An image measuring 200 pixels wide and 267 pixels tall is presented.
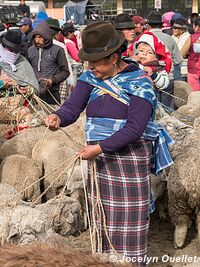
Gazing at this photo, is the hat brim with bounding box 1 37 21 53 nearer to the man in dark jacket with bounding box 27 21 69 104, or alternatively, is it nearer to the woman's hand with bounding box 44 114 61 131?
the man in dark jacket with bounding box 27 21 69 104

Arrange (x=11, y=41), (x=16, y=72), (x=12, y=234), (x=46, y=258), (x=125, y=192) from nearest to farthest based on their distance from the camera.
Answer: (x=46, y=258)
(x=125, y=192)
(x=12, y=234)
(x=11, y=41)
(x=16, y=72)

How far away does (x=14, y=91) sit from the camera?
6.27m

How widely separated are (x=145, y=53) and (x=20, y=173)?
5.37 ft

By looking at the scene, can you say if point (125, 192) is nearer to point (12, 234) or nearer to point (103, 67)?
point (103, 67)

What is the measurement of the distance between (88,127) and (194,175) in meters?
1.48

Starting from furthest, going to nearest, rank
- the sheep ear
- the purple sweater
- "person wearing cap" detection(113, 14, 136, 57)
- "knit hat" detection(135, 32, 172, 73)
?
"person wearing cap" detection(113, 14, 136, 57) < "knit hat" detection(135, 32, 172, 73) < the sheep ear < the purple sweater

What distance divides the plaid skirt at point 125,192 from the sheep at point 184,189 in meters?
1.27

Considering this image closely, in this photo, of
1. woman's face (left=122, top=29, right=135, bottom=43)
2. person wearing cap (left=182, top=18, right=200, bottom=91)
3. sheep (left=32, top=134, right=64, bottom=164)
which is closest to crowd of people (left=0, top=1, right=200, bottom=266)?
sheep (left=32, top=134, right=64, bottom=164)

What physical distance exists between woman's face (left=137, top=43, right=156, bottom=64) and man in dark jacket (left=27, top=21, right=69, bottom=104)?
2597 millimetres

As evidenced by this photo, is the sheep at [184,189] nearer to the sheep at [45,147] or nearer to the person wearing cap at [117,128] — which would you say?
the person wearing cap at [117,128]

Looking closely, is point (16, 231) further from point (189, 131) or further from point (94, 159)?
point (189, 131)

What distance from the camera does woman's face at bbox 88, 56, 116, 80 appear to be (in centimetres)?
348

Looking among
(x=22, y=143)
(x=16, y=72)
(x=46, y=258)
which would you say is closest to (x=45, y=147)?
(x=22, y=143)

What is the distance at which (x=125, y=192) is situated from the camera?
11.8 feet
